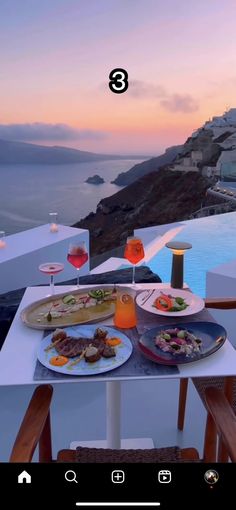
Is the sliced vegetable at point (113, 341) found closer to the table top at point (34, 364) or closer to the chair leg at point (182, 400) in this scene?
the table top at point (34, 364)

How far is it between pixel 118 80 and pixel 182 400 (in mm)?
1557

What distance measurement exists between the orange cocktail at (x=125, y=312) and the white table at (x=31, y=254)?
2.10 meters

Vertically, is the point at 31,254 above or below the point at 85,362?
below

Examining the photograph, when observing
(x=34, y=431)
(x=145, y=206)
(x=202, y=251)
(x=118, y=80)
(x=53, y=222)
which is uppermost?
(x=118, y=80)

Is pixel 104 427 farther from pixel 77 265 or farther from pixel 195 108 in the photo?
pixel 195 108

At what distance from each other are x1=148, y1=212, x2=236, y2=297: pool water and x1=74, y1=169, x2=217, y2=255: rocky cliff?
11.8 meters

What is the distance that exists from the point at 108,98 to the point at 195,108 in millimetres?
5127

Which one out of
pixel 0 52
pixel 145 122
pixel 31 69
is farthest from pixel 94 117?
pixel 0 52

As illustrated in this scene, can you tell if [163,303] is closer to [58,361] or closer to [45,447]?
[58,361]

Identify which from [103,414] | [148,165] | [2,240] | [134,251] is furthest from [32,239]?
[148,165]

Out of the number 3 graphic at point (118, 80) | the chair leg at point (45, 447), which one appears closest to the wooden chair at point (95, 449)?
the chair leg at point (45, 447)

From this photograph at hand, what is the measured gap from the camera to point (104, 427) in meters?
1.83
